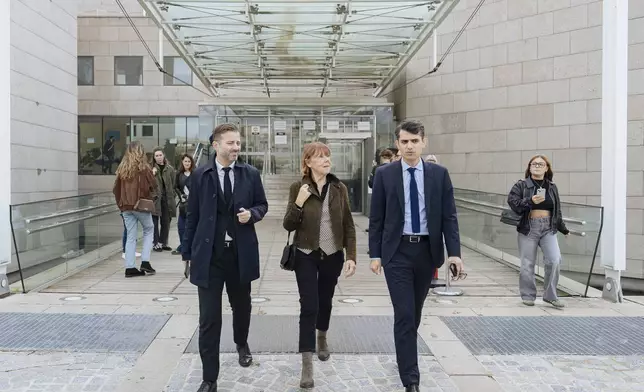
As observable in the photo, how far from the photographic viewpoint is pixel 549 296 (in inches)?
252

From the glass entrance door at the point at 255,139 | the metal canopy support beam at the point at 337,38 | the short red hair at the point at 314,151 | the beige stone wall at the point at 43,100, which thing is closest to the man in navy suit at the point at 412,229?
the short red hair at the point at 314,151

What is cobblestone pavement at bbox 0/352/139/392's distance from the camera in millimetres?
3961

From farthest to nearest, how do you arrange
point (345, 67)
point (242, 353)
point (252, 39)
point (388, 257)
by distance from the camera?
1. point (345, 67)
2. point (252, 39)
3. point (242, 353)
4. point (388, 257)

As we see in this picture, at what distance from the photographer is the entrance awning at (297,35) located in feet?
32.6

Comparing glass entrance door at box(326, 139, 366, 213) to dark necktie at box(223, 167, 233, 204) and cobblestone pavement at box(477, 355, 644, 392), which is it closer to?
cobblestone pavement at box(477, 355, 644, 392)

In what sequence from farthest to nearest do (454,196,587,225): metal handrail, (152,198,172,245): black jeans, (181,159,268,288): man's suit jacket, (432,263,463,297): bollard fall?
(152,198,172,245): black jeans, (454,196,587,225): metal handrail, (432,263,463,297): bollard, (181,159,268,288): man's suit jacket

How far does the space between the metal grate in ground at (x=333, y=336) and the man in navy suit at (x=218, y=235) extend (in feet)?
2.90

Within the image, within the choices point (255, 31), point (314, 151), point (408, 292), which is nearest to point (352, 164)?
point (255, 31)

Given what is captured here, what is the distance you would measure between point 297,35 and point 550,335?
8291mm

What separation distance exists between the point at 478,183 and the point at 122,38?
59.7 ft

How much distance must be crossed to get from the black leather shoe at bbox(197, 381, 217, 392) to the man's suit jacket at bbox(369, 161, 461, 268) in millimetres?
1420

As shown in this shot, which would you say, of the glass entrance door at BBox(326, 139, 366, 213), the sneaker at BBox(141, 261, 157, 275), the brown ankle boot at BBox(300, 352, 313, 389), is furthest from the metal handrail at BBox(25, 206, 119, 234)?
the glass entrance door at BBox(326, 139, 366, 213)

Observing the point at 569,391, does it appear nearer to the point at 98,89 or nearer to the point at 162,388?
the point at 162,388

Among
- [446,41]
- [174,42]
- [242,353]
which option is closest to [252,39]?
[174,42]
